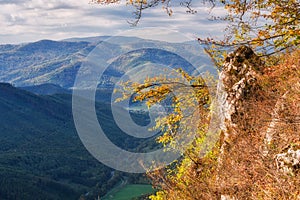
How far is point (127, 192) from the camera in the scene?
18025 cm

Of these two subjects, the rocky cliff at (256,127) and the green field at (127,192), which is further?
the green field at (127,192)

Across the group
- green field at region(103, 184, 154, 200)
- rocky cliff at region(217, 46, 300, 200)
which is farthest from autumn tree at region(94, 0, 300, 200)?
green field at region(103, 184, 154, 200)

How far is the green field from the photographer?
17362 centimetres

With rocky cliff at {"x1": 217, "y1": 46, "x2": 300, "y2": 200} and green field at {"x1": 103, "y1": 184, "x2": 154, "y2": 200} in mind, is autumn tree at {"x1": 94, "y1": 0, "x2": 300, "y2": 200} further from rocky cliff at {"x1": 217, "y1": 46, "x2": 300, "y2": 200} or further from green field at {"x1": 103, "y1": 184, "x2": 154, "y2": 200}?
green field at {"x1": 103, "y1": 184, "x2": 154, "y2": 200}

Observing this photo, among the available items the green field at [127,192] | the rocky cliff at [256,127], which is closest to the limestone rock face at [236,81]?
the rocky cliff at [256,127]

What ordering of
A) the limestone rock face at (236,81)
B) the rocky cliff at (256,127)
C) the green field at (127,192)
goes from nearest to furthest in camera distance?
the rocky cliff at (256,127)
the limestone rock face at (236,81)
the green field at (127,192)

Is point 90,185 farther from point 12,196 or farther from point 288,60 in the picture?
point 288,60

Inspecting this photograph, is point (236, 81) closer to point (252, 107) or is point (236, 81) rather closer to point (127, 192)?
point (252, 107)

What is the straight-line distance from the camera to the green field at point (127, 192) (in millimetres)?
173625

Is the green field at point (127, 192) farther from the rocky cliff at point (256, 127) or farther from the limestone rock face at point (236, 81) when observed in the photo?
the rocky cliff at point (256, 127)

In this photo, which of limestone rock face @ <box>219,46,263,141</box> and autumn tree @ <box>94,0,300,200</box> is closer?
autumn tree @ <box>94,0,300,200</box>

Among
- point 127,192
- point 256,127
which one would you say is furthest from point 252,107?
point 127,192

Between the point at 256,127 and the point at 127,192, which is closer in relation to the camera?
the point at 256,127

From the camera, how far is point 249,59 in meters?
15.9
